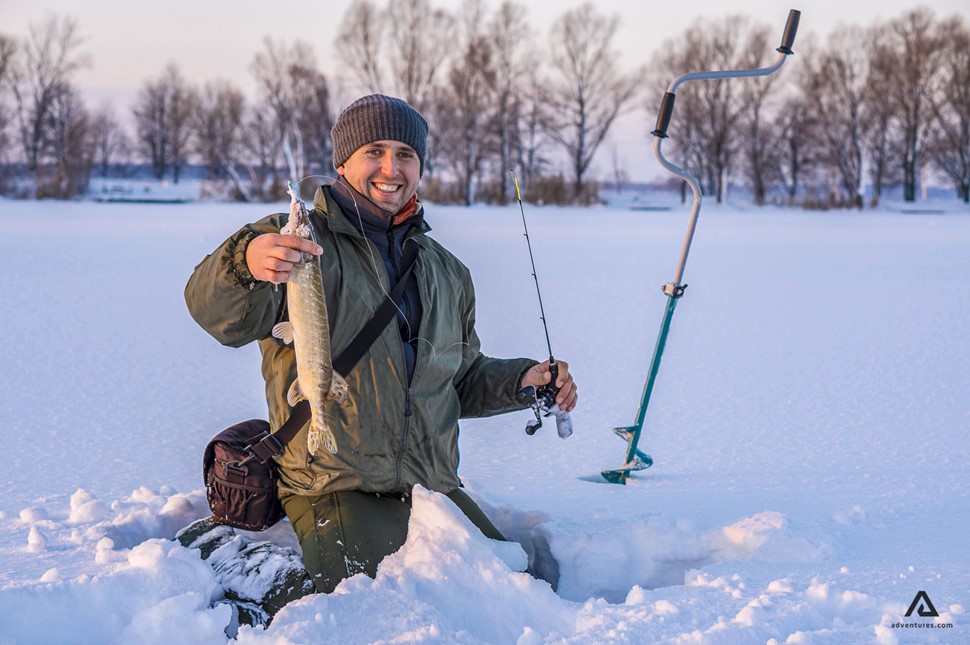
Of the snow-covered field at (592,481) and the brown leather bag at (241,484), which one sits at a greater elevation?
the brown leather bag at (241,484)

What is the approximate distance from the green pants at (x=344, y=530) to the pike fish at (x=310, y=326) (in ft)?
1.16

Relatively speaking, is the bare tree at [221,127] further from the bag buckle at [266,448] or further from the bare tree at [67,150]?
the bag buckle at [266,448]

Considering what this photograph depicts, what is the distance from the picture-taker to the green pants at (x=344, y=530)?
2660mm

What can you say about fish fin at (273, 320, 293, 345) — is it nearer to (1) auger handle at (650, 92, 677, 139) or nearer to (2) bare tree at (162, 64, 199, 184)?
(1) auger handle at (650, 92, 677, 139)

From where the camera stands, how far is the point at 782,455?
4477 mm

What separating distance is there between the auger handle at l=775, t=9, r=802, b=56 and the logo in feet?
7.75

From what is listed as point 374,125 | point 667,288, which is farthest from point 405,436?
point 667,288

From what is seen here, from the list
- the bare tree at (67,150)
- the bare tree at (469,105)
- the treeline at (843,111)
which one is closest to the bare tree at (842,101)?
the treeline at (843,111)

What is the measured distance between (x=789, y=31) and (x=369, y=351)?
2401mm

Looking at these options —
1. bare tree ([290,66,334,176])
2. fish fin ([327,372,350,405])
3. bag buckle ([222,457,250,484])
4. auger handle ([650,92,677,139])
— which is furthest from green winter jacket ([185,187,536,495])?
bare tree ([290,66,334,176])

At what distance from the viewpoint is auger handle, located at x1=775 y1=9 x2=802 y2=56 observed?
4.02m

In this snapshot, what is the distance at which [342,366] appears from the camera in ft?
9.01

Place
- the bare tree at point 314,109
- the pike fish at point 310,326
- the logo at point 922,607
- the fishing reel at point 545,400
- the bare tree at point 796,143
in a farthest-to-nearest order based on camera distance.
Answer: the bare tree at point 796,143
the bare tree at point 314,109
the fishing reel at point 545,400
the logo at point 922,607
the pike fish at point 310,326

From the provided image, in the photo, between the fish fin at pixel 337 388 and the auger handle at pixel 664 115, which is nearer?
the fish fin at pixel 337 388
